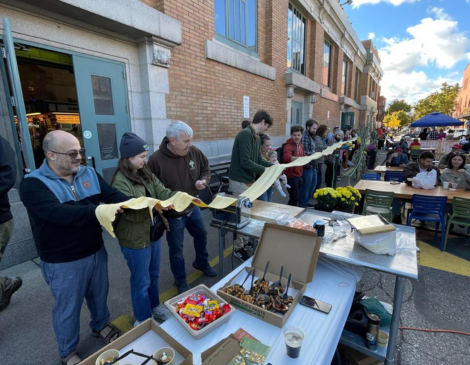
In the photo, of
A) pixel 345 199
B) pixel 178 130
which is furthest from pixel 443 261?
pixel 178 130

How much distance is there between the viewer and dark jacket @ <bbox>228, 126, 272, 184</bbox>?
12.0 feet

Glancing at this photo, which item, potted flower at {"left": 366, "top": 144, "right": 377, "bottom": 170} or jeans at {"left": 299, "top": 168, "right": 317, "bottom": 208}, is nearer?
jeans at {"left": 299, "top": 168, "right": 317, "bottom": 208}

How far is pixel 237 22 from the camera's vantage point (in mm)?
7773

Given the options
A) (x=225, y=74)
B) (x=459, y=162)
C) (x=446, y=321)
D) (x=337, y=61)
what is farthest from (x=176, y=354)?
(x=337, y=61)

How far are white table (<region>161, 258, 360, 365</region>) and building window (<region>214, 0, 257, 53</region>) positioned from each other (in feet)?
24.0

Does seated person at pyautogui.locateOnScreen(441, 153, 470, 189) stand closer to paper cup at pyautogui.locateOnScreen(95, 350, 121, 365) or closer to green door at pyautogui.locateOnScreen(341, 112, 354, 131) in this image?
paper cup at pyautogui.locateOnScreen(95, 350, 121, 365)

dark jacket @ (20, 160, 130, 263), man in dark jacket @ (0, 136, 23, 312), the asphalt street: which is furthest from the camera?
man in dark jacket @ (0, 136, 23, 312)

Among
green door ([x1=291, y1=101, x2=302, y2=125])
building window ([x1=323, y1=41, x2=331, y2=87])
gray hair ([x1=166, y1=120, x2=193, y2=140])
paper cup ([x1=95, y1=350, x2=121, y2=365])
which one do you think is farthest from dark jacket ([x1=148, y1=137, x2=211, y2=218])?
building window ([x1=323, y1=41, x2=331, y2=87])

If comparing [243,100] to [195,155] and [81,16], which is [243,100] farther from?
[195,155]

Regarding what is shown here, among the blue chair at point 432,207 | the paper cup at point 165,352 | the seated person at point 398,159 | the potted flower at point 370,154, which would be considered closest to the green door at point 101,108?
the paper cup at point 165,352

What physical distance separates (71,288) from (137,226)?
671 millimetres

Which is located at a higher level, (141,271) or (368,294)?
(141,271)

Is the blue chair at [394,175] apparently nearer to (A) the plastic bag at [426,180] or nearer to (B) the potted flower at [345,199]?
(A) the plastic bag at [426,180]

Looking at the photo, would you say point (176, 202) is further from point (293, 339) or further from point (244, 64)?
point (244, 64)
